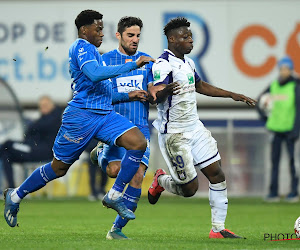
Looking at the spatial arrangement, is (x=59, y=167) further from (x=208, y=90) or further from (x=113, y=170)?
(x=208, y=90)

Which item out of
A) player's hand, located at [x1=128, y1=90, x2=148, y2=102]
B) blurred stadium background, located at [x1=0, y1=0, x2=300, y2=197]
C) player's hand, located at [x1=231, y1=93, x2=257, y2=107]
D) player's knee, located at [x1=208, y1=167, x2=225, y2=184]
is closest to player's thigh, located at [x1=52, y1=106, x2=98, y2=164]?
player's hand, located at [x1=128, y1=90, x2=148, y2=102]

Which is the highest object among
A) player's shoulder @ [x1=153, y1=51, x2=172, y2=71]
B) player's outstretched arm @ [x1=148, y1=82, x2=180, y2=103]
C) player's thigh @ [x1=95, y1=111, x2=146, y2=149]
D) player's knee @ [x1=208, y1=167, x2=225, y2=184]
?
player's shoulder @ [x1=153, y1=51, x2=172, y2=71]

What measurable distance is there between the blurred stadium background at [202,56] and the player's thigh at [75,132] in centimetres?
1071

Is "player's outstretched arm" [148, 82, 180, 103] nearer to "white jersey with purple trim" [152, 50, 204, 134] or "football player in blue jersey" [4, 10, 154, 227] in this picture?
"white jersey with purple trim" [152, 50, 204, 134]

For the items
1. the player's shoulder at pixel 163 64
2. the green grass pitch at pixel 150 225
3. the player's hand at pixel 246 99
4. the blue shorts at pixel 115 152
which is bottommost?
the green grass pitch at pixel 150 225

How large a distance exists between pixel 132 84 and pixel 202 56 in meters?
Answer: 11.1

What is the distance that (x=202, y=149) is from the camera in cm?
973

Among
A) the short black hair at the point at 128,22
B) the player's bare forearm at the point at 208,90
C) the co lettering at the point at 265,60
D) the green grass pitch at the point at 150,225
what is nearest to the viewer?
the green grass pitch at the point at 150,225

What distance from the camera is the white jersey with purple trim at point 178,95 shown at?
9.56 meters

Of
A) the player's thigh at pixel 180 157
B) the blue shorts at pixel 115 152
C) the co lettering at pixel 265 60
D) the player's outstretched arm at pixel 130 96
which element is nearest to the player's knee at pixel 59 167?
the blue shorts at pixel 115 152

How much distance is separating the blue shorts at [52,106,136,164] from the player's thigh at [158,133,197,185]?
67cm

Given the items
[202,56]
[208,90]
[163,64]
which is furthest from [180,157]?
[202,56]

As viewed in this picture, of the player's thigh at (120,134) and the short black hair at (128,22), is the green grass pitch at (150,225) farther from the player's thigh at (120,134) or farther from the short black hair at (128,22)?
the short black hair at (128,22)

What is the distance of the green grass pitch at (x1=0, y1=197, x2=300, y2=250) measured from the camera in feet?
28.9
